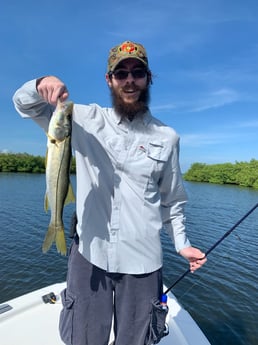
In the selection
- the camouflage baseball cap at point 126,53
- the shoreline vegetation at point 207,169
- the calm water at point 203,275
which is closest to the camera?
the camouflage baseball cap at point 126,53

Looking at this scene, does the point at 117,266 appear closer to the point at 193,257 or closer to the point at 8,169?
the point at 193,257

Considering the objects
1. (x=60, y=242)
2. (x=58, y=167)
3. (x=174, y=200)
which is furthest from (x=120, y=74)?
(x=60, y=242)

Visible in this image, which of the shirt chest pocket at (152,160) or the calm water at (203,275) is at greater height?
the shirt chest pocket at (152,160)

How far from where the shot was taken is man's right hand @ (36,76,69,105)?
6.88 ft

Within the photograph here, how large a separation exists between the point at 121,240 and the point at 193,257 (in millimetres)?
874

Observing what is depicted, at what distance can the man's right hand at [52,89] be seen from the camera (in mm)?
2096

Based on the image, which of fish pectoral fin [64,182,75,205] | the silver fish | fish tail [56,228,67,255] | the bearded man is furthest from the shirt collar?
fish tail [56,228,67,255]

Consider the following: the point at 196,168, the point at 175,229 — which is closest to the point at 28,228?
the point at 175,229

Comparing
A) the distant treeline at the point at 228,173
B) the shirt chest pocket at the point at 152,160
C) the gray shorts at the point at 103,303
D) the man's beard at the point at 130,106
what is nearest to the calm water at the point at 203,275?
the gray shorts at the point at 103,303

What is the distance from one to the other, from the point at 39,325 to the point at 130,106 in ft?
11.2

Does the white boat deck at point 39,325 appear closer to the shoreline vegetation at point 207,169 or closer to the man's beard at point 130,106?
the man's beard at point 130,106

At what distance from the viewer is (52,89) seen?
6.92ft

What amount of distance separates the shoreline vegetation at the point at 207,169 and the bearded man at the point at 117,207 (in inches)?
2520

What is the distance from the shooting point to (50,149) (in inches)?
92.4
